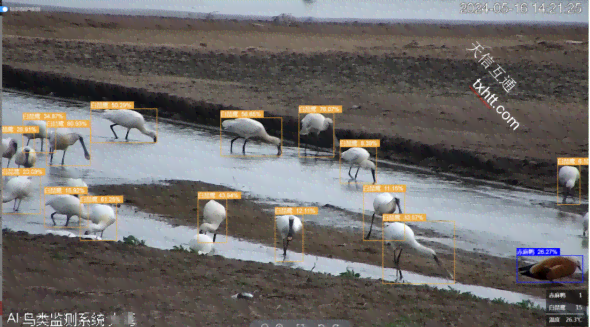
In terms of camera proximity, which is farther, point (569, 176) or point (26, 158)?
point (569, 176)

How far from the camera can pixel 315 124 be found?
5.02 metres

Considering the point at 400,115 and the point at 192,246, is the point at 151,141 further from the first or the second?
the point at 400,115

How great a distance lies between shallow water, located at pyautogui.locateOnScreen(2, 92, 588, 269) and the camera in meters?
4.97

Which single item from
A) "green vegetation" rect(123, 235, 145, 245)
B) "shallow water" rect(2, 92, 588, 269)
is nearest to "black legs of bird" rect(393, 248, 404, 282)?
"shallow water" rect(2, 92, 588, 269)

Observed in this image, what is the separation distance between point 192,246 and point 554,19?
9.60 feet

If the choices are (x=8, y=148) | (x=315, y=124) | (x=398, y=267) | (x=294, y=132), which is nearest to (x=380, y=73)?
(x=315, y=124)

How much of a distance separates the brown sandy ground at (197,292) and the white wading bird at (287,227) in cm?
18

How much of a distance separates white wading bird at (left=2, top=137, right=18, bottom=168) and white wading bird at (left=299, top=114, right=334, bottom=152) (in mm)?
1921

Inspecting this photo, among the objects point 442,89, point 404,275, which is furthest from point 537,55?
point 404,275

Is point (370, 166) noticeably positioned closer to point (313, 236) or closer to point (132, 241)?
point (313, 236)

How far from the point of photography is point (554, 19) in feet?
16.8

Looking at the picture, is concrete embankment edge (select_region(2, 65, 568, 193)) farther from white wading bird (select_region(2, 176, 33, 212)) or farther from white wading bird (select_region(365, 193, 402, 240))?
white wading bird (select_region(2, 176, 33, 212))

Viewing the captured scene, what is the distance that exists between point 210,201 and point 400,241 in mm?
1284

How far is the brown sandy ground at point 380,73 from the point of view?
511cm
